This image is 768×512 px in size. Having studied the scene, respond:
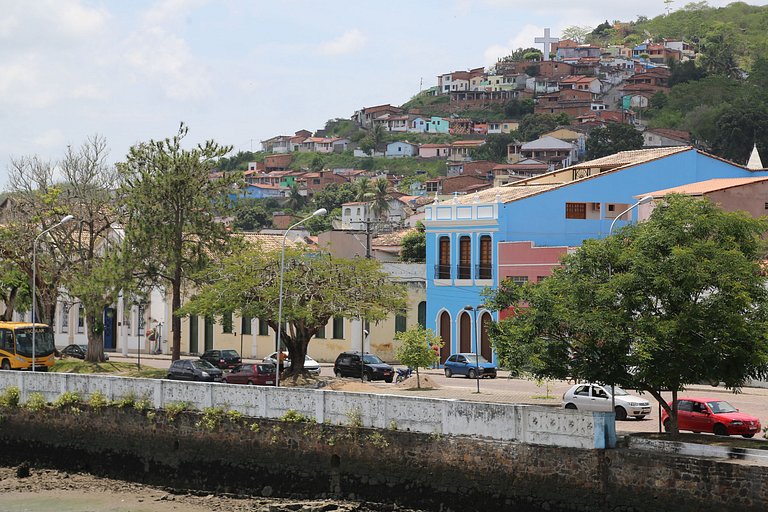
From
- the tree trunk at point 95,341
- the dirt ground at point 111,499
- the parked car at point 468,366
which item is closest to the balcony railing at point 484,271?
the parked car at point 468,366

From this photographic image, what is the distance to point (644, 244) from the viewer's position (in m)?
28.8

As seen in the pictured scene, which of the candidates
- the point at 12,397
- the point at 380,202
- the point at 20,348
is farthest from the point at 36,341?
the point at 380,202

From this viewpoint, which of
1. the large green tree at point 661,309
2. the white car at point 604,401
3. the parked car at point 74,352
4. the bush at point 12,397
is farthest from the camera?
the parked car at point 74,352

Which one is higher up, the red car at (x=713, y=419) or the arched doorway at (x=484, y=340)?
the arched doorway at (x=484, y=340)

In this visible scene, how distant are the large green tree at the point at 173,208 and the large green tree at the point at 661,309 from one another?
2598 cm

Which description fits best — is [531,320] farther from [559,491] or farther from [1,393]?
[1,393]

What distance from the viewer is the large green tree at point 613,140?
15400cm

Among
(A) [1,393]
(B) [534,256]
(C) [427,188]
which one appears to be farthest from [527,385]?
(C) [427,188]

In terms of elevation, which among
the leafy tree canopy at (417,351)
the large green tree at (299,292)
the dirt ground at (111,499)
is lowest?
the dirt ground at (111,499)

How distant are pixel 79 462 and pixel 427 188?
141322mm

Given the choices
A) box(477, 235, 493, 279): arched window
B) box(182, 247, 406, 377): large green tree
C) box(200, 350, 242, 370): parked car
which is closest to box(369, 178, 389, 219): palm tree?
box(477, 235, 493, 279): arched window

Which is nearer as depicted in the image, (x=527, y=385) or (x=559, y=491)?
(x=559, y=491)

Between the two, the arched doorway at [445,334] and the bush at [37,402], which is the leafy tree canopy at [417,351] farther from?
the bush at [37,402]

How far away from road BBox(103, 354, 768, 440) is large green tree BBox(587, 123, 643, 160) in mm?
102821
